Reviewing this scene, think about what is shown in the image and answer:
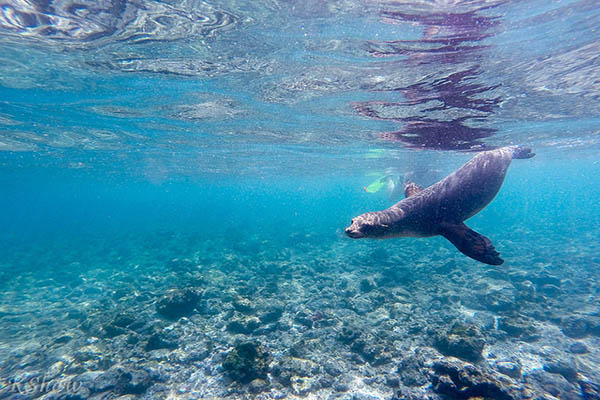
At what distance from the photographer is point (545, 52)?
7535 millimetres

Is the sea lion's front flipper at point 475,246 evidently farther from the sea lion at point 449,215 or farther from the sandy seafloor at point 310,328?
the sandy seafloor at point 310,328

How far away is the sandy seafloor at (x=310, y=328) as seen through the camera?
21.7 ft

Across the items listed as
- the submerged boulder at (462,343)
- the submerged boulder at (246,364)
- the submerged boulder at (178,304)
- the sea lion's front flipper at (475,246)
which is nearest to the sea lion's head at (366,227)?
the sea lion's front flipper at (475,246)

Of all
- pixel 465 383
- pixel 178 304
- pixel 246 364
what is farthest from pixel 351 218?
pixel 178 304

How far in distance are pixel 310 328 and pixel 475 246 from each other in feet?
23.8

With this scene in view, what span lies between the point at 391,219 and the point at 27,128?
1995cm

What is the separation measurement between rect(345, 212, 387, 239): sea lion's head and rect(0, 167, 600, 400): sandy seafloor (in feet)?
10.8

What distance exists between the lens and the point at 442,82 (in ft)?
30.0

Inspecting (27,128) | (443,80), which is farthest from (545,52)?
(27,128)

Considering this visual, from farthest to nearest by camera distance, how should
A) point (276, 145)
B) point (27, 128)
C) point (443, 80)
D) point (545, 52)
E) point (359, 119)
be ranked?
point (276, 145)
point (27, 128)
point (359, 119)
point (443, 80)
point (545, 52)

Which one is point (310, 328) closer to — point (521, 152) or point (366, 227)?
point (366, 227)

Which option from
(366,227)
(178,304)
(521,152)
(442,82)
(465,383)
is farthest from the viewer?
(178,304)

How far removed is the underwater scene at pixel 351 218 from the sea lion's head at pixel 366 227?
0.12 feet

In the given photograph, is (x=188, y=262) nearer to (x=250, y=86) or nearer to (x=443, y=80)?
(x=250, y=86)
